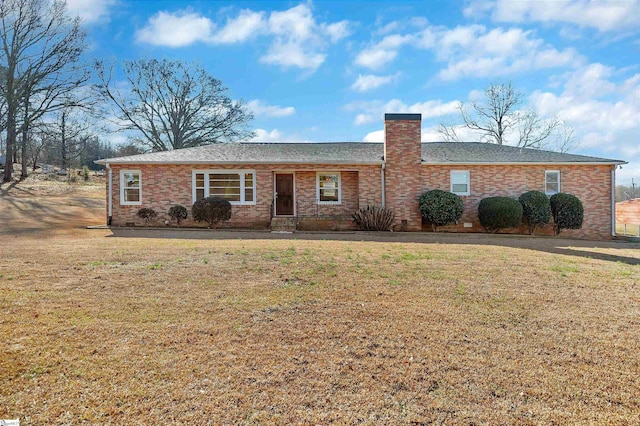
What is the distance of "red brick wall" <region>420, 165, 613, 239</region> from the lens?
1577cm

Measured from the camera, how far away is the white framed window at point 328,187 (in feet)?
53.7

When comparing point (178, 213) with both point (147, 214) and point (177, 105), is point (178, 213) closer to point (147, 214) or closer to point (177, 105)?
point (147, 214)

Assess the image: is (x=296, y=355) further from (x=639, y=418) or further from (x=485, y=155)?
(x=485, y=155)

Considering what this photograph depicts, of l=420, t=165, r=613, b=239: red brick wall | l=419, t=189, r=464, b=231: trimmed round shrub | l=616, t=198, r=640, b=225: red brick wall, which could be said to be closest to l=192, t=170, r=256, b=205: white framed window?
l=419, t=189, r=464, b=231: trimmed round shrub

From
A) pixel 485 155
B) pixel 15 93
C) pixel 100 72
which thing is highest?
pixel 100 72

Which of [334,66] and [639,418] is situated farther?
[334,66]

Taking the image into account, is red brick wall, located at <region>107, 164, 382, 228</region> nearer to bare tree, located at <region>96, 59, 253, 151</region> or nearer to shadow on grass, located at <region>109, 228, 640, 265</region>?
shadow on grass, located at <region>109, 228, 640, 265</region>

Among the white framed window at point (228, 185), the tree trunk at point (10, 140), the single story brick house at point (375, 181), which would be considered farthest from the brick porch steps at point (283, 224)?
the tree trunk at point (10, 140)

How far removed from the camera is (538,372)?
324cm

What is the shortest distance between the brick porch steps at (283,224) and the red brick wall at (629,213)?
17.6 m

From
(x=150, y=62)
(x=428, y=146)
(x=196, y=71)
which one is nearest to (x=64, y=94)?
(x=150, y=62)

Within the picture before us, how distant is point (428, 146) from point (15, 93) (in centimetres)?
2827

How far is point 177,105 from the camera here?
33.7 meters

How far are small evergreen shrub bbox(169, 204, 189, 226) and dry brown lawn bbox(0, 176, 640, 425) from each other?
315 inches
